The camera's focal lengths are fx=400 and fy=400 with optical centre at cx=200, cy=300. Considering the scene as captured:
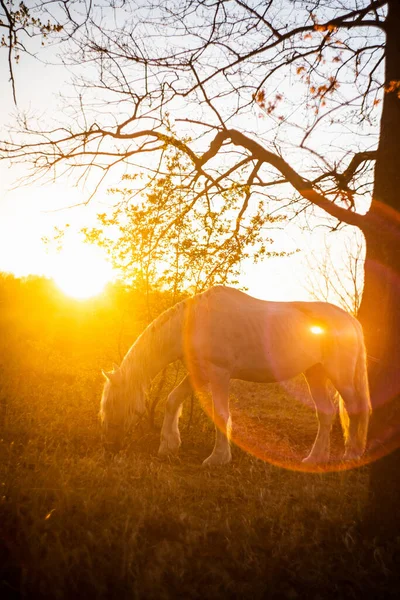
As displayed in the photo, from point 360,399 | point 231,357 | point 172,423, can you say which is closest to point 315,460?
point 360,399

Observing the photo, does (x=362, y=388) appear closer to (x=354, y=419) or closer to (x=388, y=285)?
(x=354, y=419)

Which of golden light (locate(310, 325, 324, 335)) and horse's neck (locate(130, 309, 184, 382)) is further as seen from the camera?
golden light (locate(310, 325, 324, 335))

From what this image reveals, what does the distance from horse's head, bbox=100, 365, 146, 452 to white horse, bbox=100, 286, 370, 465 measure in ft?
0.04

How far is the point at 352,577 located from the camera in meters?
2.41

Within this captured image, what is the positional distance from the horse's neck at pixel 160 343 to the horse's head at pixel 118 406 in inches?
12.4

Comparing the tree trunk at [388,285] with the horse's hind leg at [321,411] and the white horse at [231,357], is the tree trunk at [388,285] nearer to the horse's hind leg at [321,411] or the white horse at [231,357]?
the white horse at [231,357]

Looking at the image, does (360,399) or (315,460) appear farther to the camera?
(360,399)

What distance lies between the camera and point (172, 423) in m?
5.59

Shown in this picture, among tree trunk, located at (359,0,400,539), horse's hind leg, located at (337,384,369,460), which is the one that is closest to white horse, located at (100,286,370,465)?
horse's hind leg, located at (337,384,369,460)

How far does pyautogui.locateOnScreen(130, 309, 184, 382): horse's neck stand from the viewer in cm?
555

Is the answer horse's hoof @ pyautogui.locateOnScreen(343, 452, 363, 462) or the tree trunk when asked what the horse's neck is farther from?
horse's hoof @ pyautogui.locateOnScreen(343, 452, 363, 462)

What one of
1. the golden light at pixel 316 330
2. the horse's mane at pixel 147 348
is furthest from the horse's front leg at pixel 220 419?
the golden light at pixel 316 330

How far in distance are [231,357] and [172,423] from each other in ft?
4.07

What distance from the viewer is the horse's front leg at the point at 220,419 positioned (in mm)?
5133
